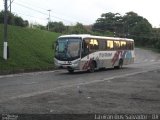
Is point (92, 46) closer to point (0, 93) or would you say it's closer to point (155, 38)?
point (0, 93)

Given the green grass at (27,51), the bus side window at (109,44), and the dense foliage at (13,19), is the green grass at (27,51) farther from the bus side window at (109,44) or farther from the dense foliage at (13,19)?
the bus side window at (109,44)

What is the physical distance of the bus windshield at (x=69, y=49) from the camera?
3348 centimetres

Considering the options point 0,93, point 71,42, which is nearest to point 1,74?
point 71,42

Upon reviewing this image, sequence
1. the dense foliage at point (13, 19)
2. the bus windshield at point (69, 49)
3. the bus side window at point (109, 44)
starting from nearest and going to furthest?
1. the bus windshield at point (69, 49)
2. the bus side window at point (109, 44)
3. the dense foliage at point (13, 19)

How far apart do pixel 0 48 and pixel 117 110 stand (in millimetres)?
27427

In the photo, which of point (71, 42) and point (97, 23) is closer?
point (71, 42)

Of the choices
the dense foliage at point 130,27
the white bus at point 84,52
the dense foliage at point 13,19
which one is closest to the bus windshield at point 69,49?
the white bus at point 84,52

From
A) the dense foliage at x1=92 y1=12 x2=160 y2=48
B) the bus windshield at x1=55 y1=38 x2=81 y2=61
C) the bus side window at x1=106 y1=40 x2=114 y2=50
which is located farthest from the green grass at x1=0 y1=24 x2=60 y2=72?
the dense foliage at x1=92 y1=12 x2=160 y2=48

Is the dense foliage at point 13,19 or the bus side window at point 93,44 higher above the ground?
the dense foliage at point 13,19

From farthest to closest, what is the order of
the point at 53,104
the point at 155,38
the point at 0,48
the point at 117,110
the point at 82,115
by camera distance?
the point at 155,38 < the point at 0,48 < the point at 53,104 < the point at 117,110 < the point at 82,115

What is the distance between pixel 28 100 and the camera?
615 inches

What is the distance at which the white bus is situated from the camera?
1319 inches

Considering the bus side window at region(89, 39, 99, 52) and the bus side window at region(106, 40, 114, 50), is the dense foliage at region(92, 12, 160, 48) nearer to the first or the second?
the bus side window at region(106, 40, 114, 50)

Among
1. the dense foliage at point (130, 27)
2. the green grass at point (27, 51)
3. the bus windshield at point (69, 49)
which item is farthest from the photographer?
the dense foliage at point (130, 27)
